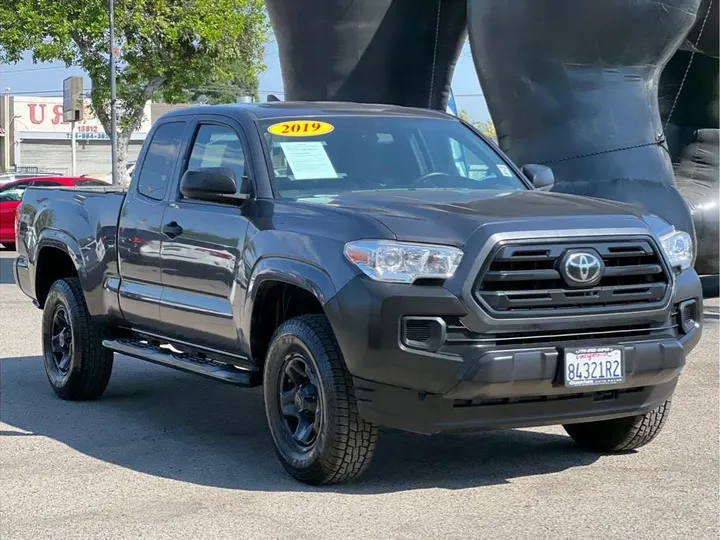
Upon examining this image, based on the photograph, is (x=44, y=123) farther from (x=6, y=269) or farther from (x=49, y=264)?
(x=49, y=264)

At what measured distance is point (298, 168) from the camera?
6898 mm

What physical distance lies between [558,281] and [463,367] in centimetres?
61

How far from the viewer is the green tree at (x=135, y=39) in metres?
36.4

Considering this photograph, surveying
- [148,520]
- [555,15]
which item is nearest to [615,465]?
[148,520]

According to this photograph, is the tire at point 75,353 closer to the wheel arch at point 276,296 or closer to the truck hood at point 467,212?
the wheel arch at point 276,296

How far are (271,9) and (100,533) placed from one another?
399 inches

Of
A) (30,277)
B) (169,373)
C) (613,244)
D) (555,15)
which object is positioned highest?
(555,15)

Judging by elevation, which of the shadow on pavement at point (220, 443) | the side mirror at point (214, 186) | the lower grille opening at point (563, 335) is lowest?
the shadow on pavement at point (220, 443)

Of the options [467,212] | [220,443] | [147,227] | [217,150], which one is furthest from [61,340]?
[467,212]

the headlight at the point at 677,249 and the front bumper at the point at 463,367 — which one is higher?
the headlight at the point at 677,249

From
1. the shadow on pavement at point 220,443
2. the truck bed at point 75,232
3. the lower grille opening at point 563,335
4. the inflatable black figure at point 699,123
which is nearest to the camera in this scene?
the lower grille opening at point 563,335

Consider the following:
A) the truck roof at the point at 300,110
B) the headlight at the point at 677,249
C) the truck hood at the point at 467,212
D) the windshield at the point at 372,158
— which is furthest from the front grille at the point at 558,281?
the truck roof at the point at 300,110

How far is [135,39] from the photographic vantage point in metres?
38.0

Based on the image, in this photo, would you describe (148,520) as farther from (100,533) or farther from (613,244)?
(613,244)
